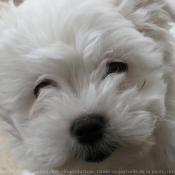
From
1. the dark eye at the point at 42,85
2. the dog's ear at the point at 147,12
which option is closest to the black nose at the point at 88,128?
the dark eye at the point at 42,85

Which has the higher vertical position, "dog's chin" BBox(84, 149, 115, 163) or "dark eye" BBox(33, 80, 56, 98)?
"dark eye" BBox(33, 80, 56, 98)

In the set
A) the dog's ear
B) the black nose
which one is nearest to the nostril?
the black nose

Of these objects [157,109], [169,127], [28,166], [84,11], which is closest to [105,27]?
[84,11]

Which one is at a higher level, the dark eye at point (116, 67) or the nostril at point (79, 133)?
the dark eye at point (116, 67)

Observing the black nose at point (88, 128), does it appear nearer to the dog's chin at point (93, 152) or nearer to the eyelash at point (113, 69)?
the dog's chin at point (93, 152)

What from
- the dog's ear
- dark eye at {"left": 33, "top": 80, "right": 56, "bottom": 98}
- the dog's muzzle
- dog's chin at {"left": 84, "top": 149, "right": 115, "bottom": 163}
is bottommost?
dog's chin at {"left": 84, "top": 149, "right": 115, "bottom": 163}

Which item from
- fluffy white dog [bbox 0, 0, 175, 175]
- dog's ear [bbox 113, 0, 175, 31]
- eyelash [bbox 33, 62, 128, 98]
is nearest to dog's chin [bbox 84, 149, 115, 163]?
fluffy white dog [bbox 0, 0, 175, 175]

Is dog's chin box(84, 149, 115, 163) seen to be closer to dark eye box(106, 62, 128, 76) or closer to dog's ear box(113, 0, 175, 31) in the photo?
dark eye box(106, 62, 128, 76)

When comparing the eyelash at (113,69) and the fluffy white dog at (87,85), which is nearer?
the fluffy white dog at (87,85)

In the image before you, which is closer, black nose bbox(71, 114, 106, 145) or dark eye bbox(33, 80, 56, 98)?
black nose bbox(71, 114, 106, 145)
